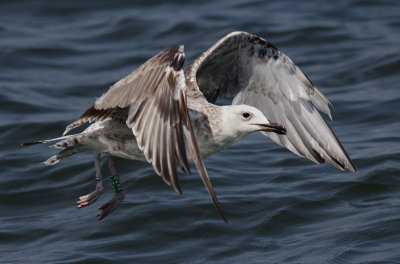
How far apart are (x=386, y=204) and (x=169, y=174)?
3.88 metres

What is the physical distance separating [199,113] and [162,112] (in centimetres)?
86

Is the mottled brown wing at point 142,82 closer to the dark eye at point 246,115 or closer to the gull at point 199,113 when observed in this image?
the gull at point 199,113

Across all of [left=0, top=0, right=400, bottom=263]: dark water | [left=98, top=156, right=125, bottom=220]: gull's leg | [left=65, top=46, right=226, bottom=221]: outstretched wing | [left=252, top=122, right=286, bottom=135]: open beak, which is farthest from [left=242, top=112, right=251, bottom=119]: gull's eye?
[left=0, top=0, right=400, bottom=263]: dark water

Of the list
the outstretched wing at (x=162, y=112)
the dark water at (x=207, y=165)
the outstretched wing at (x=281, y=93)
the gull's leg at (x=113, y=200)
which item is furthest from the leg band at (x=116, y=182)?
the outstretched wing at (x=281, y=93)

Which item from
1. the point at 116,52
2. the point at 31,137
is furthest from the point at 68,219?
the point at 116,52

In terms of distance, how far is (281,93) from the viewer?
27.6 ft

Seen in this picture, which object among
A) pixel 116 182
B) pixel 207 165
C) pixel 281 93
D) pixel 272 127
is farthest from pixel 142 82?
pixel 207 165

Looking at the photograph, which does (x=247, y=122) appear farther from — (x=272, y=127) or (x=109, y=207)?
(x=109, y=207)

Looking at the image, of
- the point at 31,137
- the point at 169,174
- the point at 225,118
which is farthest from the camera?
the point at 31,137

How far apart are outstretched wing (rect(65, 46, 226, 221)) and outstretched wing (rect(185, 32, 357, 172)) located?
1.68 metres

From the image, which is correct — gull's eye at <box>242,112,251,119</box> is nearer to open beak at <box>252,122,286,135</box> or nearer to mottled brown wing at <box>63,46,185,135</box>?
open beak at <box>252,122,286,135</box>

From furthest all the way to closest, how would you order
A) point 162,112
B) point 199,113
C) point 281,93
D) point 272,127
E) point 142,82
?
point 281,93, point 199,113, point 272,127, point 142,82, point 162,112

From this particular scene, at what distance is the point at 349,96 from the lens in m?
12.5

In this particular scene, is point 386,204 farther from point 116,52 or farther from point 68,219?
point 116,52
